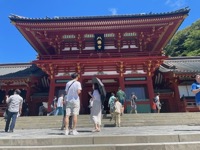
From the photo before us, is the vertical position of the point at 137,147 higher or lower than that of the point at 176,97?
lower

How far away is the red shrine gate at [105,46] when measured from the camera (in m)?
16.8

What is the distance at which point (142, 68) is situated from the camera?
1789 cm

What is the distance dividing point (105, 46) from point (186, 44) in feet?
120

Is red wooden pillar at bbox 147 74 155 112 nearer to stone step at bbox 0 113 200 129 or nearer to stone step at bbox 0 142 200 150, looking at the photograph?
stone step at bbox 0 113 200 129

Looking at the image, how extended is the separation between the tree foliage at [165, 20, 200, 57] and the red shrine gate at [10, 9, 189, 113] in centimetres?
2960

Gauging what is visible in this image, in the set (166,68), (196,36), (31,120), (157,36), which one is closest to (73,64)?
(31,120)

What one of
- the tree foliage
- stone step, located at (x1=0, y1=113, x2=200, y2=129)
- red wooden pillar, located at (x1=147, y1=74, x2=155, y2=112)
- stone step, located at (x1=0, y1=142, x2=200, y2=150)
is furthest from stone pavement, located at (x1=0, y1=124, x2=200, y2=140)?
the tree foliage

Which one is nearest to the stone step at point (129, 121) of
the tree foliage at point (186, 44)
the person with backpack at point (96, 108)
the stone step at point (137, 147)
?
the person with backpack at point (96, 108)

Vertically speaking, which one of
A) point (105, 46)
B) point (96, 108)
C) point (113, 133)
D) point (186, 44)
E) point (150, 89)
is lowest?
point (113, 133)

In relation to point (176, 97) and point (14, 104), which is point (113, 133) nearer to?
point (14, 104)

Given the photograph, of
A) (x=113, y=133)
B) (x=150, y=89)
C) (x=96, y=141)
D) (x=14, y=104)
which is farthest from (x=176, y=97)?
(x=96, y=141)

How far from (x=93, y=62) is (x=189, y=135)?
42.8 ft

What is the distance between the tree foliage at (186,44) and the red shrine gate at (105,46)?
97.1 ft

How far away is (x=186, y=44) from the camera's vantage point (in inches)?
1923
